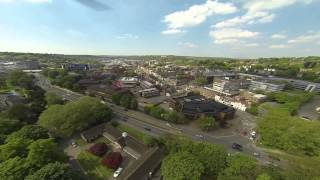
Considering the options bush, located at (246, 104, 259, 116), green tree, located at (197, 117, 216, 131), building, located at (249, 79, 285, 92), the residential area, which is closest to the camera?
the residential area

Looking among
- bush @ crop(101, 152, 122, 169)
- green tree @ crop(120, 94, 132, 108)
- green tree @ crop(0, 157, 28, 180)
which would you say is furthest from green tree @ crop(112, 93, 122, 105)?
green tree @ crop(0, 157, 28, 180)

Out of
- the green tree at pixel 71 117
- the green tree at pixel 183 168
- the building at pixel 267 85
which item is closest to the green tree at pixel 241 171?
the green tree at pixel 183 168

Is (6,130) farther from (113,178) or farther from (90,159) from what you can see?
(113,178)

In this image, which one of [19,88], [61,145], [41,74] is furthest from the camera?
[41,74]

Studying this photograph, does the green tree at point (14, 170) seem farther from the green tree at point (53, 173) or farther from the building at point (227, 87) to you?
the building at point (227, 87)

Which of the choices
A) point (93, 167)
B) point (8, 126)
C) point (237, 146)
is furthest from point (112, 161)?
point (237, 146)

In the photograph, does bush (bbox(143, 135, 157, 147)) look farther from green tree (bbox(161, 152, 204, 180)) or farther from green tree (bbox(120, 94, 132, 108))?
green tree (bbox(120, 94, 132, 108))

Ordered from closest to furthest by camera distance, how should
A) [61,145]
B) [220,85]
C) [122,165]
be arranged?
[122,165]
[61,145]
[220,85]

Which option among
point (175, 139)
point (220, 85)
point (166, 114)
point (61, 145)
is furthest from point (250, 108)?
point (61, 145)
